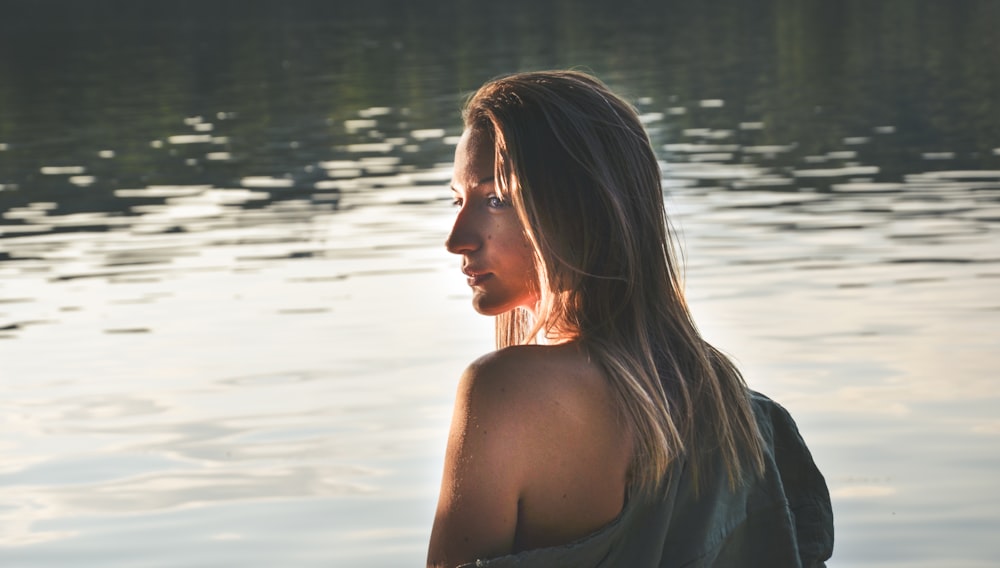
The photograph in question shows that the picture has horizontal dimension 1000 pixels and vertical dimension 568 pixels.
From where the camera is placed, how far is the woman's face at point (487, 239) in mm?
2645

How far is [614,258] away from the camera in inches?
101

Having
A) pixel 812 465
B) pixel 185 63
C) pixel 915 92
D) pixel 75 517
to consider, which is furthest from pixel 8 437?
pixel 185 63

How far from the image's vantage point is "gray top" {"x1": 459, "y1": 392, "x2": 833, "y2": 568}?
246cm

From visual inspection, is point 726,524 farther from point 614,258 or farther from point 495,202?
point 495,202

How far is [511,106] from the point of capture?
102 inches

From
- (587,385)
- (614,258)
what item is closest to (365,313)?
(614,258)

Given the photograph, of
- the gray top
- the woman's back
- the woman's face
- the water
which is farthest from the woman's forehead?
the water

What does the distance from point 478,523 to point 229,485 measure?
5.88m

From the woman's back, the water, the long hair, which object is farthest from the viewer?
the water

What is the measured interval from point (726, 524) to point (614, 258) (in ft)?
1.30

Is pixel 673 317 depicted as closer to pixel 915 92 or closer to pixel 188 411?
pixel 188 411

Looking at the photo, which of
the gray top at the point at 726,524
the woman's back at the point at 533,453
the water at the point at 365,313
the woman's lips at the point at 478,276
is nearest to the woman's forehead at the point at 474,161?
the woman's lips at the point at 478,276

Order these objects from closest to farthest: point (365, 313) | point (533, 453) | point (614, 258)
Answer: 1. point (533, 453)
2. point (614, 258)
3. point (365, 313)

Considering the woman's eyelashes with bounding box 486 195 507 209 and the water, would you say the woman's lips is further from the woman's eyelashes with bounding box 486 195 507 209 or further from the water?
the water
